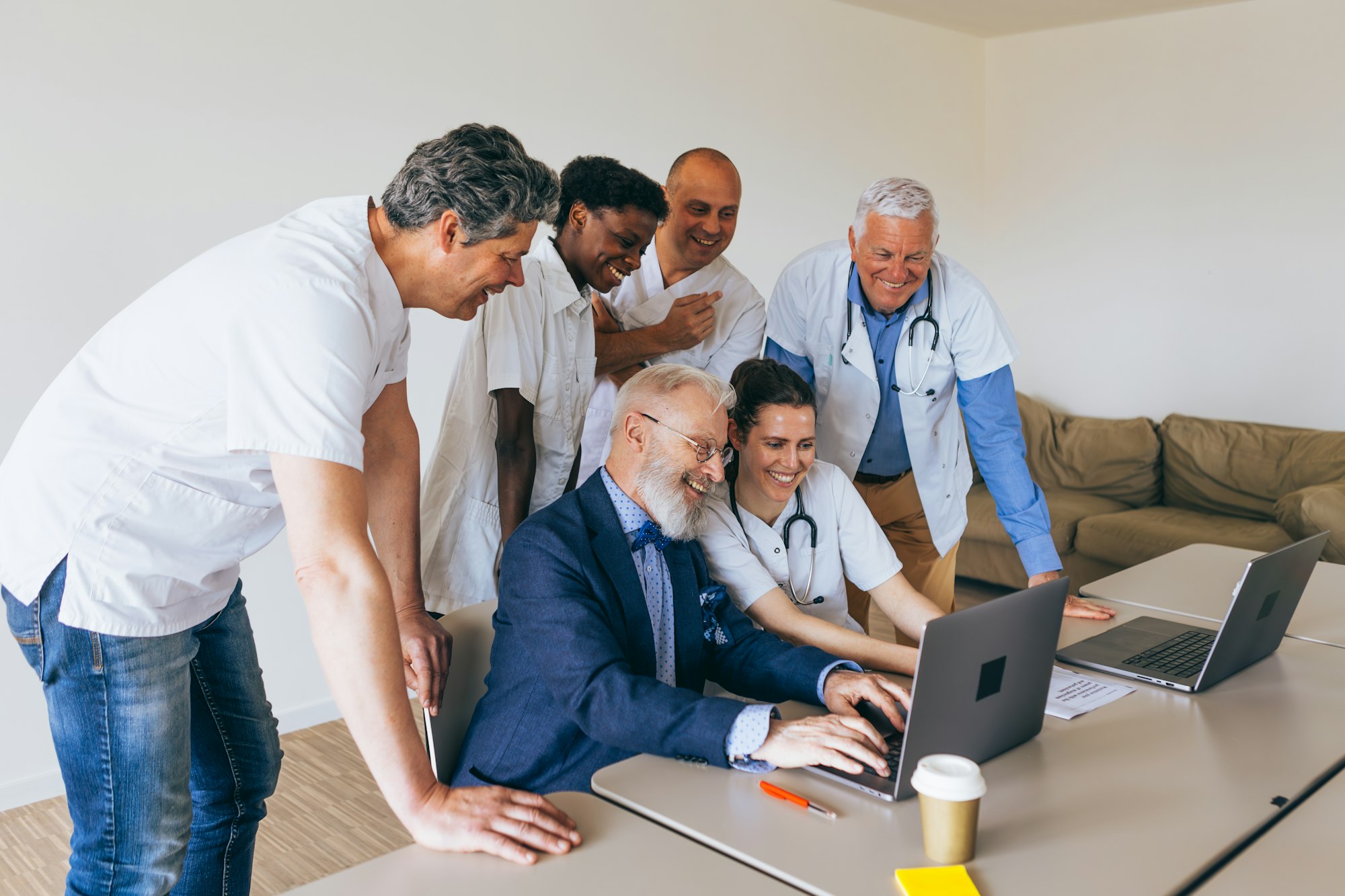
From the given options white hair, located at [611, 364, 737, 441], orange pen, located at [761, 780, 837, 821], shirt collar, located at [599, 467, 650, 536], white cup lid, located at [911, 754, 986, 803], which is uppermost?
white hair, located at [611, 364, 737, 441]

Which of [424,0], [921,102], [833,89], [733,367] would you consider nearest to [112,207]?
[424,0]

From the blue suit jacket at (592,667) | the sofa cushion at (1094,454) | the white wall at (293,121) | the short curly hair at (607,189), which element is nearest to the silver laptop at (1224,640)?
the blue suit jacket at (592,667)

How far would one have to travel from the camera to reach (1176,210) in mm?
5398

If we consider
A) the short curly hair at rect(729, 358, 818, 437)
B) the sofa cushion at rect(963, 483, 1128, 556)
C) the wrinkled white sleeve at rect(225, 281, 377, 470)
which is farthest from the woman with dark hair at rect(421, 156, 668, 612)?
the sofa cushion at rect(963, 483, 1128, 556)

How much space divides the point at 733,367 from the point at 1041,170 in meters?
3.85

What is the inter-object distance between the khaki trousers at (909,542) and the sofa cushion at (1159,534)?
191cm

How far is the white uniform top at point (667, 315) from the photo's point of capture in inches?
106

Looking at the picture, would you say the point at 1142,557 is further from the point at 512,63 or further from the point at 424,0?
the point at 424,0

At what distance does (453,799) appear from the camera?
4.25 feet

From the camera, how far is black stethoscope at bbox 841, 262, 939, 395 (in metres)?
2.72

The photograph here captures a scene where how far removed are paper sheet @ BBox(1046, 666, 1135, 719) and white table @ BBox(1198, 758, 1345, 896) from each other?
37cm

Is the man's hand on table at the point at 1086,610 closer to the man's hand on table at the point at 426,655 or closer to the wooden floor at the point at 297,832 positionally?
the man's hand on table at the point at 426,655

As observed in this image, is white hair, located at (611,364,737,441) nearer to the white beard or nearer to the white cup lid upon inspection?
the white beard

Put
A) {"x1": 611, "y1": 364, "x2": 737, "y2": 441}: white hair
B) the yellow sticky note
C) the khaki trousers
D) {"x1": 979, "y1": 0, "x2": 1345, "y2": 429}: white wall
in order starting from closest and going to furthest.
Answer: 1. the yellow sticky note
2. {"x1": 611, "y1": 364, "x2": 737, "y2": 441}: white hair
3. the khaki trousers
4. {"x1": 979, "y1": 0, "x2": 1345, "y2": 429}: white wall
